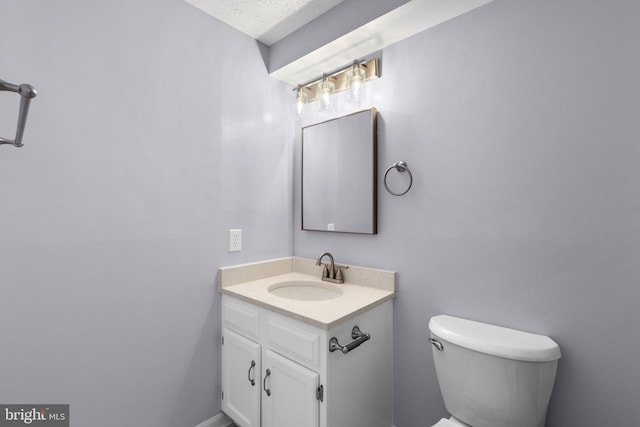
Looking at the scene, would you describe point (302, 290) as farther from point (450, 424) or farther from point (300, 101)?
point (300, 101)

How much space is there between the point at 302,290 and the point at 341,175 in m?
0.74

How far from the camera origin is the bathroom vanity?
1167 millimetres

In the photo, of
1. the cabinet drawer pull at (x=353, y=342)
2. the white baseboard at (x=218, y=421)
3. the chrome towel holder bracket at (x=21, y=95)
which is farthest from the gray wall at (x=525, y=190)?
the chrome towel holder bracket at (x=21, y=95)

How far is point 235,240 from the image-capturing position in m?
1.73

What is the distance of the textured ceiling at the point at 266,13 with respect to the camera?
1514 millimetres

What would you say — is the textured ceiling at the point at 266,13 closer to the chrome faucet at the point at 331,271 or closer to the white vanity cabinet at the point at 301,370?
the chrome faucet at the point at 331,271

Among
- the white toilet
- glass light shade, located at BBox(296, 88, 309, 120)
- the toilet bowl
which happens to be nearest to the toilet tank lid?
the white toilet

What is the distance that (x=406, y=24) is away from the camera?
1.40m

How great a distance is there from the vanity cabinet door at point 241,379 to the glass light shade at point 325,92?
1387 mm

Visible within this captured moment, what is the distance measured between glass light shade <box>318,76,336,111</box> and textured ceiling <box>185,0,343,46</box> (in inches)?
13.6

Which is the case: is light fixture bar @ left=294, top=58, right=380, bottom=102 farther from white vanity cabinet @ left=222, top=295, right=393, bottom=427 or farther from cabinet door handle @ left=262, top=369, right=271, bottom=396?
cabinet door handle @ left=262, top=369, right=271, bottom=396

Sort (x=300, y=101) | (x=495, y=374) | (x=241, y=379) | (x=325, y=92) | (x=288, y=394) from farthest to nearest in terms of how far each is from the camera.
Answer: (x=300, y=101) → (x=325, y=92) → (x=241, y=379) → (x=288, y=394) → (x=495, y=374)

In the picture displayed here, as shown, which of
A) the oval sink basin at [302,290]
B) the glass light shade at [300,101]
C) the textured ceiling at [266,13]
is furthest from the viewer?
the glass light shade at [300,101]

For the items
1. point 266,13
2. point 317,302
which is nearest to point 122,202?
point 317,302
